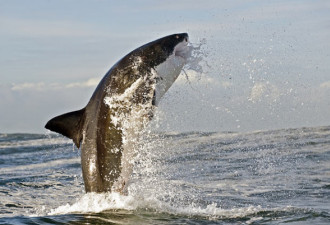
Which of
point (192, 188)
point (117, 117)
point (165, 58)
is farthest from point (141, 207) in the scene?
point (192, 188)

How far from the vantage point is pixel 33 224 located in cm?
914

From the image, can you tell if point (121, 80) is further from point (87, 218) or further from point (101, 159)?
point (87, 218)

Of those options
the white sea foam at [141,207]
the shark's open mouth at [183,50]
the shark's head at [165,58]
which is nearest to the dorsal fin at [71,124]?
the white sea foam at [141,207]

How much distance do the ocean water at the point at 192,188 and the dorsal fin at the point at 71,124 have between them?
100 centimetres

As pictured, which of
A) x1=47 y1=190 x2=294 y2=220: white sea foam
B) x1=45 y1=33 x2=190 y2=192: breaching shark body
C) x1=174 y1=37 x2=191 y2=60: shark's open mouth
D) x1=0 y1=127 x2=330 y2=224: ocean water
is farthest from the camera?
x1=174 y1=37 x2=191 y2=60: shark's open mouth

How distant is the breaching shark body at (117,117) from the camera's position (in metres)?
9.05

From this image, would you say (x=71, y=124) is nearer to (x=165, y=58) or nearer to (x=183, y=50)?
(x=165, y=58)

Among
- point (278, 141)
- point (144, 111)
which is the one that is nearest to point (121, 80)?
point (144, 111)

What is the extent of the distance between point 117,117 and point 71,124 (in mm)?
721

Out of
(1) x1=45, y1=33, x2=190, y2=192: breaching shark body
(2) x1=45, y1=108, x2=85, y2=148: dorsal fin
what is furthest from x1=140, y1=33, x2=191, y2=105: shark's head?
(2) x1=45, y1=108, x2=85, y2=148: dorsal fin

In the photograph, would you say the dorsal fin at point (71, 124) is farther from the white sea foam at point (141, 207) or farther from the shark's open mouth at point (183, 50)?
the shark's open mouth at point (183, 50)

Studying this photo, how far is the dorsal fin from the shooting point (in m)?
9.13

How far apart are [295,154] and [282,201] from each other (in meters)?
9.60

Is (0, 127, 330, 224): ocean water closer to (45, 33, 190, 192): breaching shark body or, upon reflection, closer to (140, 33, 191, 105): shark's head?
(45, 33, 190, 192): breaching shark body
